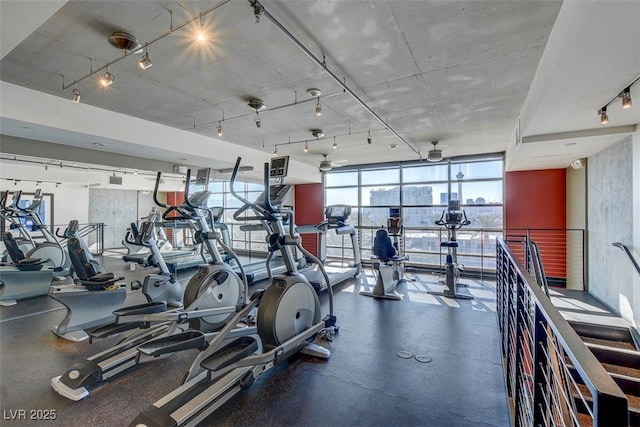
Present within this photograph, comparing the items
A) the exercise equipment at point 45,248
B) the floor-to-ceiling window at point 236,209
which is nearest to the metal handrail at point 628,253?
the floor-to-ceiling window at point 236,209

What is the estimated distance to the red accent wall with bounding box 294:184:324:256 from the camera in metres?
9.82

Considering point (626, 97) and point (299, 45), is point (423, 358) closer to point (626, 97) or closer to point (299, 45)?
point (626, 97)

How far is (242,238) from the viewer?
11.1 metres

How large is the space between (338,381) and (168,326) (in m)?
2.01

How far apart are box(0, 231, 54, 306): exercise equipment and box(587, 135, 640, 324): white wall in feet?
30.8

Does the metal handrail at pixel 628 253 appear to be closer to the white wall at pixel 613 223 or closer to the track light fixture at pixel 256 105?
the white wall at pixel 613 223

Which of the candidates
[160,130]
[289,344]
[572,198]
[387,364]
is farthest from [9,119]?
[572,198]

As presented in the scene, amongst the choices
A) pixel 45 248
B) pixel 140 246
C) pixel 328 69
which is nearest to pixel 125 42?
pixel 328 69

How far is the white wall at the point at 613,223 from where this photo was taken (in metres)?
4.08

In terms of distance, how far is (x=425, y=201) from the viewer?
327 inches

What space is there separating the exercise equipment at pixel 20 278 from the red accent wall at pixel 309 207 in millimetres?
6357

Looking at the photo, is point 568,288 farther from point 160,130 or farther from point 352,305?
point 160,130

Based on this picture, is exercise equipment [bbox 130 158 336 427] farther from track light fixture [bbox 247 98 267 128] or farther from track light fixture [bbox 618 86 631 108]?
track light fixture [bbox 618 86 631 108]

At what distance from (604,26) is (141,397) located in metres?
4.38
